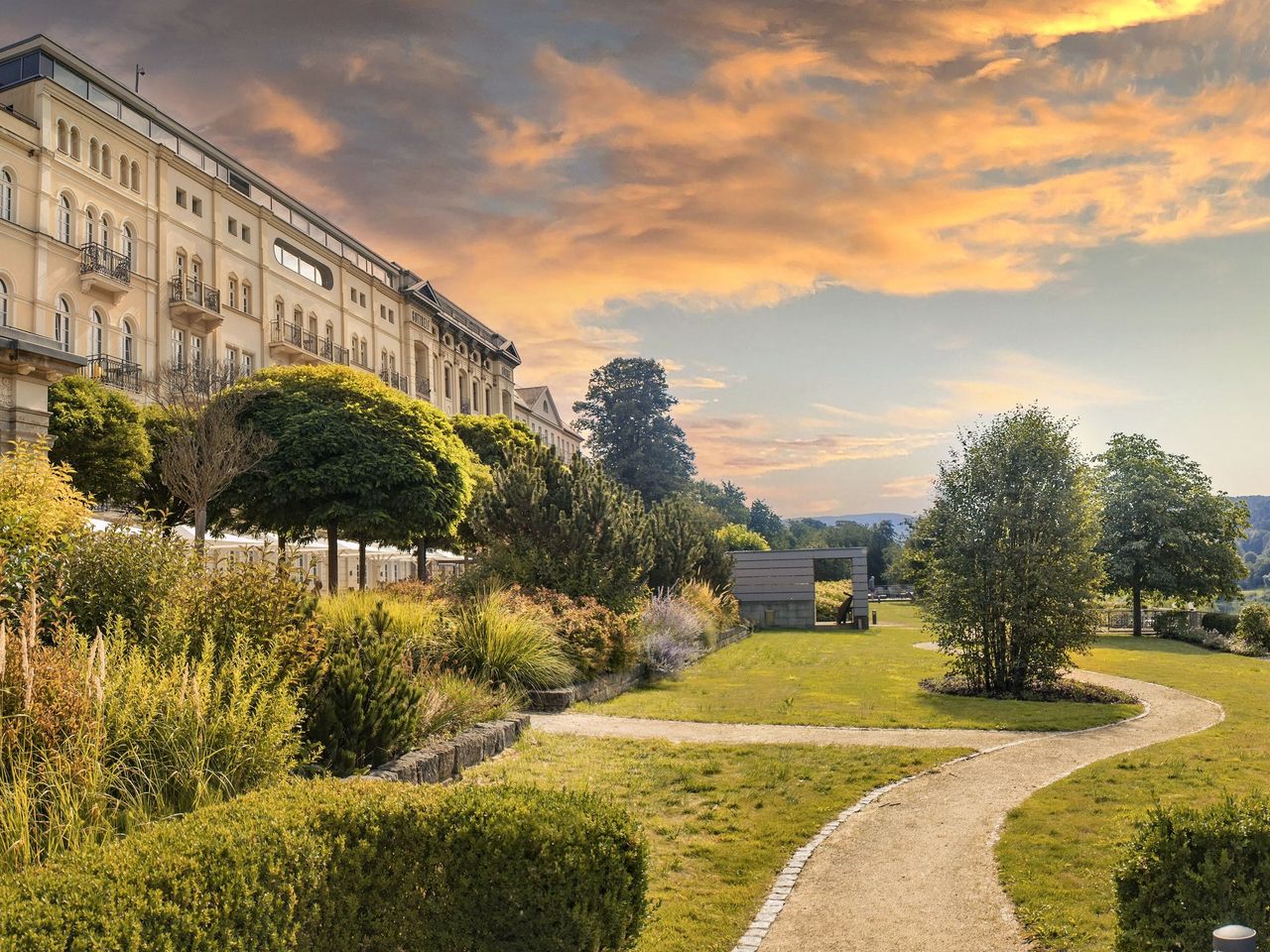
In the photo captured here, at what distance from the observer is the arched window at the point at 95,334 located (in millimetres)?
34656

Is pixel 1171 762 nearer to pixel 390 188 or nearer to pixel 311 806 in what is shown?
pixel 311 806

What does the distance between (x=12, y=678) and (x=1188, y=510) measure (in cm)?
4831

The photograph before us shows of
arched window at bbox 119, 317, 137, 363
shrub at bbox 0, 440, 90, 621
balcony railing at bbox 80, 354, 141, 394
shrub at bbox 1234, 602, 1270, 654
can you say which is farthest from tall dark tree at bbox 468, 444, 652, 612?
shrub at bbox 1234, 602, 1270, 654

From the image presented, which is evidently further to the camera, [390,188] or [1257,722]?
[390,188]

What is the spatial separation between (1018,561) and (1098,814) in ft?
30.9

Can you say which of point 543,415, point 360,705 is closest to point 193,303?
point 360,705

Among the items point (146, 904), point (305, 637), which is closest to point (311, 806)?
point (146, 904)

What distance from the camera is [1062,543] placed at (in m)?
17.2

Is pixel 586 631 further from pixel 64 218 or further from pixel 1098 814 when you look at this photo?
pixel 64 218

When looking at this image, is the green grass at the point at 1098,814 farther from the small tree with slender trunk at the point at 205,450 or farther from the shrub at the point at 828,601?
the shrub at the point at 828,601

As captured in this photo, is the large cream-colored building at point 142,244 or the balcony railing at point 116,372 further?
the balcony railing at point 116,372

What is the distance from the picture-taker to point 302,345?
1905 inches

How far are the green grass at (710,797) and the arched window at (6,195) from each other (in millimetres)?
30557

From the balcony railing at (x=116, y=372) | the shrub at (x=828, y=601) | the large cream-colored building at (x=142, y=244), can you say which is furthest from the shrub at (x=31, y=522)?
the shrub at (x=828, y=601)
